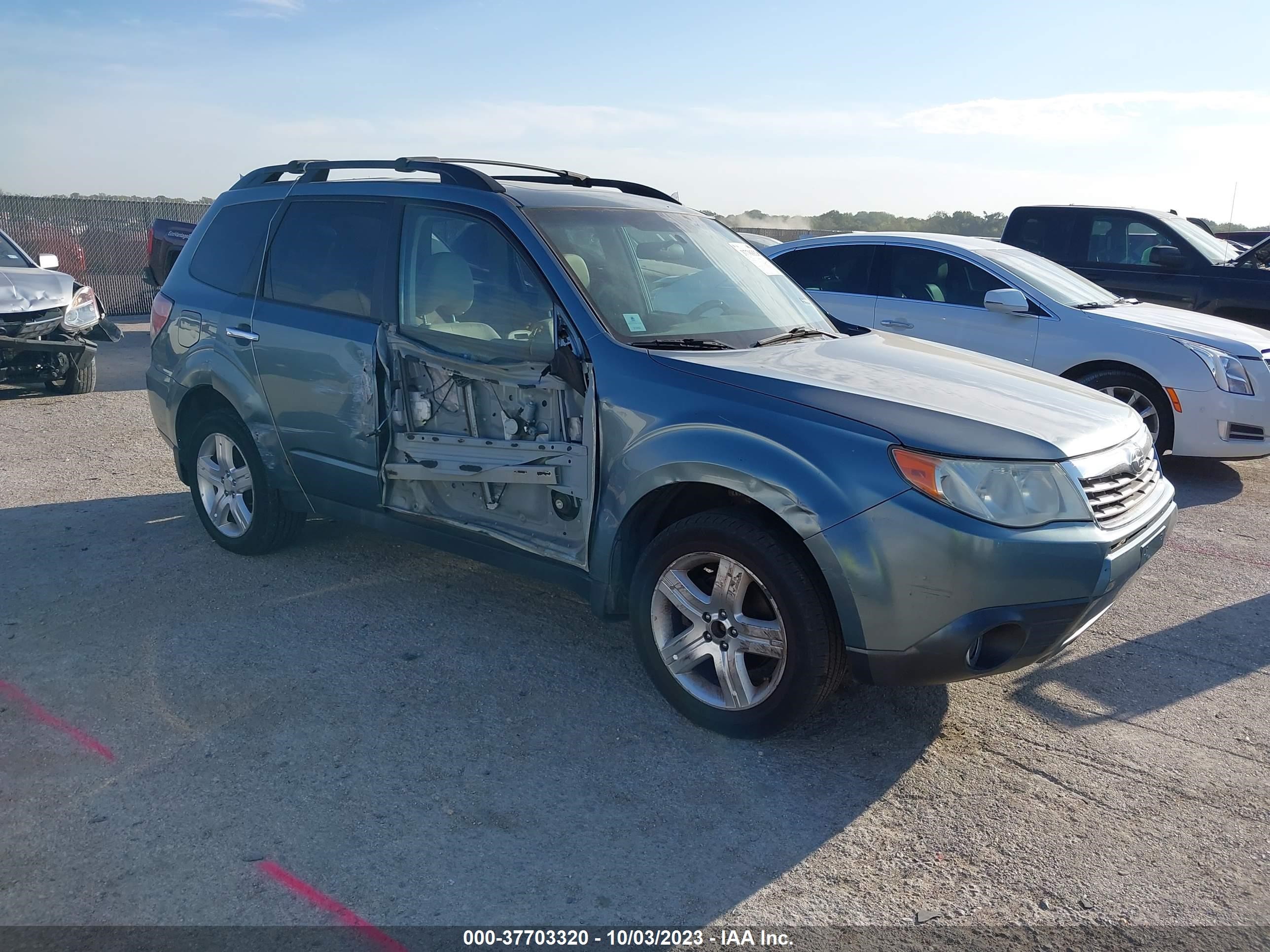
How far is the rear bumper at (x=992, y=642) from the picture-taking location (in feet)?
10.9

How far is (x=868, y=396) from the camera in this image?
364 centimetres

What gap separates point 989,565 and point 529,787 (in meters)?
1.62

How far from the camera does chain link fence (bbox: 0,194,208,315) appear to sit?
58.8 feet

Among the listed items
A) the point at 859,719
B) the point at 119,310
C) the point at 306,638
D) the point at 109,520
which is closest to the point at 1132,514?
the point at 859,719

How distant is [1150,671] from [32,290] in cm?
1000

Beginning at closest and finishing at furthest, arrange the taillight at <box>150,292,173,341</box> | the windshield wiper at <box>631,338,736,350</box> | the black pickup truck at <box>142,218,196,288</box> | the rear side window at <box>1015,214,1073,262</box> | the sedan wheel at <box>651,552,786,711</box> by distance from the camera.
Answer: the sedan wheel at <box>651,552,786,711</box> < the windshield wiper at <box>631,338,736,350</box> < the taillight at <box>150,292,173,341</box> < the rear side window at <box>1015,214,1073,262</box> < the black pickup truck at <box>142,218,196,288</box>

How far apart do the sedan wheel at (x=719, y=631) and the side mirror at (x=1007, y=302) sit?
15.8ft

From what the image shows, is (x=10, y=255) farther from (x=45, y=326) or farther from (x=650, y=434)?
(x=650, y=434)

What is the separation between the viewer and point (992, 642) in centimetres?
343

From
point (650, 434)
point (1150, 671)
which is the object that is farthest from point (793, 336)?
point (1150, 671)

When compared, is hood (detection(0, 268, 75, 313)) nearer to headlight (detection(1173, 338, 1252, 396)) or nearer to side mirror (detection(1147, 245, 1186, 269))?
headlight (detection(1173, 338, 1252, 396))

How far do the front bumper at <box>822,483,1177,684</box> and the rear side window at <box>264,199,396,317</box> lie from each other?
2461 mm

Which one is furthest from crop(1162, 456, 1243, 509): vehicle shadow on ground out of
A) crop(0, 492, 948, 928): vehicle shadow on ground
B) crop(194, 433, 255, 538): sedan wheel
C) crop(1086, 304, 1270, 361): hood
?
crop(194, 433, 255, 538): sedan wheel

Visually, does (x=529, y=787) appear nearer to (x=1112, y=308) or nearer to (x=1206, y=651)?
(x=1206, y=651)
